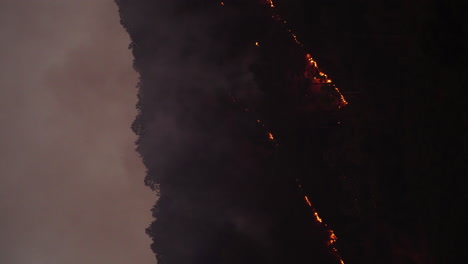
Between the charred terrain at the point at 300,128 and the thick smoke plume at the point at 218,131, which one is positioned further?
the thick smoke plume at the point at 218,131

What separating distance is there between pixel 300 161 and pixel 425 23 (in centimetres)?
332

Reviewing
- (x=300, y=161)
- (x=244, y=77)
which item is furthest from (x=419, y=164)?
(x=244, y=77)

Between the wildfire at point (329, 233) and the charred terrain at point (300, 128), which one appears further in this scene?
the wildfire at point (329, 233)

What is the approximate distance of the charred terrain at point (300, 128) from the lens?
5.75m

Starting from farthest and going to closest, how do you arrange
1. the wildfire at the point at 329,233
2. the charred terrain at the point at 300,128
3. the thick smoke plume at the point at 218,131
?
the thick smoke plume at the point at 218,131 → the wildfire at the point at 329,233 → the charred terrain at the point at 300,128

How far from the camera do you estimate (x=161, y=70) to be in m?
10.3

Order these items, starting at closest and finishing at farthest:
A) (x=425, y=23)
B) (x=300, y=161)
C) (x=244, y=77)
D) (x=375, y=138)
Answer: (x=425, y=23) < (x=375, y=138) < (x=300, y=161) < (x=244, y=77)

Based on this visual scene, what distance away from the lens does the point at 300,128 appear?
7969 millimetres

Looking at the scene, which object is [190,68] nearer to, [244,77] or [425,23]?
[244,77]

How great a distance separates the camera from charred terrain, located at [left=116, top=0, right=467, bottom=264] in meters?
5.75

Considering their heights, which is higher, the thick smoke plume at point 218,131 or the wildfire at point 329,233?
the thick smoke plume at point 218,131

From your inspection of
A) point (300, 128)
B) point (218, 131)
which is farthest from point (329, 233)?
point (218, 131)

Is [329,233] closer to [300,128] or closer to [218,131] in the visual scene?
[300,128]

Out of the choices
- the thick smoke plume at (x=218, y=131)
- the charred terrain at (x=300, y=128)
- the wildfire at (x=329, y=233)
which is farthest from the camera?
the thick smoke plume at (x=218, y=131)
